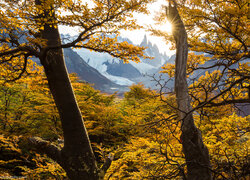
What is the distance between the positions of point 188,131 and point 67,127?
215 cm

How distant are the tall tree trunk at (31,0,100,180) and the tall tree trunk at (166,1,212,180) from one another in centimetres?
168

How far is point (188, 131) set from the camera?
262cm

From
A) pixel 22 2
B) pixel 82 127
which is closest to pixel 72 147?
pixel 82 127

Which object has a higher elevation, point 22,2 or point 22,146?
point 22,2

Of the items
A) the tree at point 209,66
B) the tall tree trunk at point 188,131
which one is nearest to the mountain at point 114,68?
the tree at point 209,66

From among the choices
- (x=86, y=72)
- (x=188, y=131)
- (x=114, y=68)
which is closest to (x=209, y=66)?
(x=188, y=131)

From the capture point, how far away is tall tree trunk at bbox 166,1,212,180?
2.49 metres

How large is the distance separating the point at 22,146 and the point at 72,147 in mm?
7167

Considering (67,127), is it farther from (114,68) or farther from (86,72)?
(114,68)

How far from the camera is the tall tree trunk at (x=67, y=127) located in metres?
2.74

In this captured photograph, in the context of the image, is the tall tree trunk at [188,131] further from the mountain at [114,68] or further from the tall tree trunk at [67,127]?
the mountain at [114,68]

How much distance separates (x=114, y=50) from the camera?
3.20 metres

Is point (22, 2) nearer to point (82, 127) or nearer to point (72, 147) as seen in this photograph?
point (82, 127)

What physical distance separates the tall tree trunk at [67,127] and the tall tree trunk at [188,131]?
1.68m
